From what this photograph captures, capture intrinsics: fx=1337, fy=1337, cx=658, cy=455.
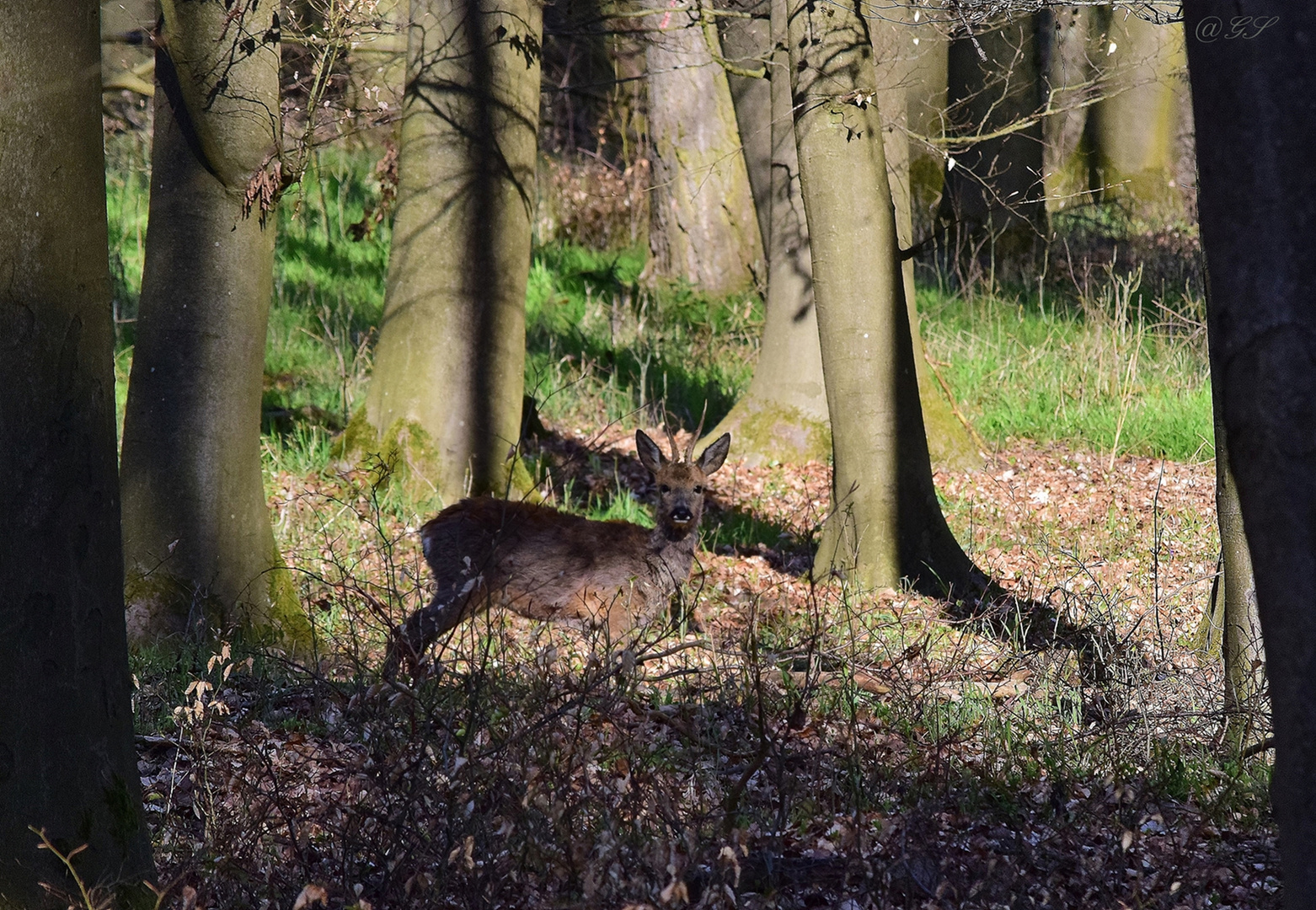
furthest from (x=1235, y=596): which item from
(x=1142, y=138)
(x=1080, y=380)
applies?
(x=1142, y=138)

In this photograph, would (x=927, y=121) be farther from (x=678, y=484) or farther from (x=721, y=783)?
(x=721, y=783)

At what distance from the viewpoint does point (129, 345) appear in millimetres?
12711

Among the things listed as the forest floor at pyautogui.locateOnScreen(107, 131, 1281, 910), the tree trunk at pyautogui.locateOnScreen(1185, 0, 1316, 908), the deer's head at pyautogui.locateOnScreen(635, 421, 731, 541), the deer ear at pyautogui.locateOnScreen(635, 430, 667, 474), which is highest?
the tree trunk at pyautogui.locateOnScreen(1185, 0, 1316, 908)

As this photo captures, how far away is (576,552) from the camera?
7.74 meters

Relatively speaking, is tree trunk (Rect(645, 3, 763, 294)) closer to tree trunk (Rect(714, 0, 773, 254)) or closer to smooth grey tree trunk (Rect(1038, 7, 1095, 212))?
tree trunk (Rect(714, 0, 773, 254))

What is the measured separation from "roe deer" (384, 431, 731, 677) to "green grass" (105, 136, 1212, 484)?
193 centimetres

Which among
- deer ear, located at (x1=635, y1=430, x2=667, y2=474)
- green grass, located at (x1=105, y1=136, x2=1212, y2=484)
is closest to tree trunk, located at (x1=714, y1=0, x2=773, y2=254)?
green grass, located at (x1=105, y1=136, x2=1212, y2=484)

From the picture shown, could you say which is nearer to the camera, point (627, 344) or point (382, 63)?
point (382, 63)

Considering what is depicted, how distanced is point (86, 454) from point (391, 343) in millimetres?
6223

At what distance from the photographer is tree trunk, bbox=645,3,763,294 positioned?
15727 mm

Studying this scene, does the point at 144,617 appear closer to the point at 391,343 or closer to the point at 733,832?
the point at 391,343

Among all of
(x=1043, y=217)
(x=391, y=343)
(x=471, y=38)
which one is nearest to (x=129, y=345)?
(x=391, y=343)

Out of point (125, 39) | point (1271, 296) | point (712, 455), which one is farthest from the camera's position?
point (125, 39)

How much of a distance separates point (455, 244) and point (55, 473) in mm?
6288
